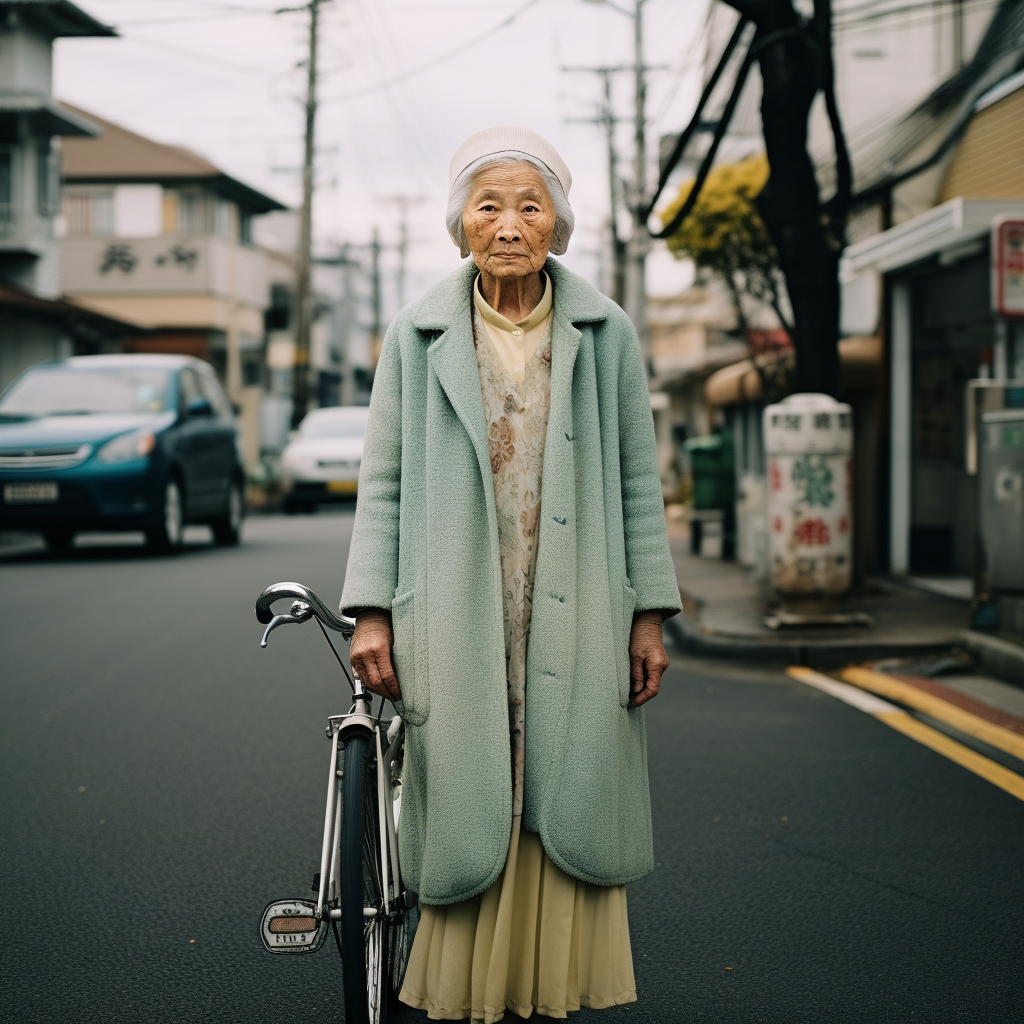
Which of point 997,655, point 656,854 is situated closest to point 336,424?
point 997,655

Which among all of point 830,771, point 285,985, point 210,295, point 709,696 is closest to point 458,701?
point 285,985

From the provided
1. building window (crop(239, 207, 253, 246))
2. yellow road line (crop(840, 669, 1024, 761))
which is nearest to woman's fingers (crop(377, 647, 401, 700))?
yellow road line (crop(840, 669, 1024, 761))

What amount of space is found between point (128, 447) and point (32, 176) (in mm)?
15781

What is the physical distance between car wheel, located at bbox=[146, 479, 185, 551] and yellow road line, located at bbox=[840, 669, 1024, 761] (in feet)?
24.8

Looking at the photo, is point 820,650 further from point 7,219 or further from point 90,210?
point 90,210

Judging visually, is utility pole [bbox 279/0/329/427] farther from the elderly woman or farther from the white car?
the elderly woman

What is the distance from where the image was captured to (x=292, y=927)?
9.46 ft

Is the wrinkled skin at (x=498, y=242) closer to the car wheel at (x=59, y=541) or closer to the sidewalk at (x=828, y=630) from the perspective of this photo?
the sidewalk at (x=828, y=630)

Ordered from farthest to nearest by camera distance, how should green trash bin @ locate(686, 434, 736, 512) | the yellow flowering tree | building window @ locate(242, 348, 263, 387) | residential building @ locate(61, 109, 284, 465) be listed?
building window @ locate(242, 348, 263, 387)
residential building @ locate(61, 109, 284, 465)
the yellow flowering tree
green trash bin @ locate(686, 434, 736, 512)

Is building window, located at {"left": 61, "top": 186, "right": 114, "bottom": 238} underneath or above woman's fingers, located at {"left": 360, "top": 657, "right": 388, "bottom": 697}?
above

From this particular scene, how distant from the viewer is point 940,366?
42.2 feet

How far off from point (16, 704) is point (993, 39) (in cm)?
1365

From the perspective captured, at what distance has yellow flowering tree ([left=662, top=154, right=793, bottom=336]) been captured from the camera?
17.2 metres

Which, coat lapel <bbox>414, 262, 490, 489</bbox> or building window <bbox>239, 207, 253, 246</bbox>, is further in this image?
building window <bbox>239, 207, 253, 246</bbox>
